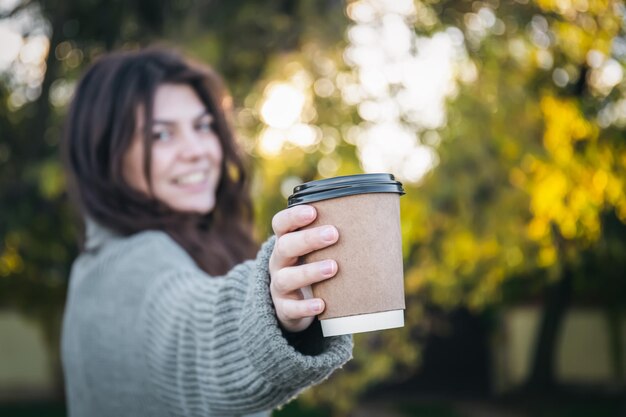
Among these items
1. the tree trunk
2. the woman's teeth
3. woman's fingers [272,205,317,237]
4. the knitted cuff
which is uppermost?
the woman's teeth

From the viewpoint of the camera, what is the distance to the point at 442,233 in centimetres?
490

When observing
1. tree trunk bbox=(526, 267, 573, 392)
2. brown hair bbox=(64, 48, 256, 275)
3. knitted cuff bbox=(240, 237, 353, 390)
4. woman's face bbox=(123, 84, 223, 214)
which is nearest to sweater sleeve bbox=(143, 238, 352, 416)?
knitted cuff bbox=(240, 237, 353, 390)

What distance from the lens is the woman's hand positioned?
A: 110 centimetres

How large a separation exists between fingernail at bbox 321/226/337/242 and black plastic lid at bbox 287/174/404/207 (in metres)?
0.05

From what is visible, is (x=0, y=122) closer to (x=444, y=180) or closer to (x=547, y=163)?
(x=444, y=180)

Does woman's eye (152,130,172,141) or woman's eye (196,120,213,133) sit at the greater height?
woman's eye (196,120,213,133)

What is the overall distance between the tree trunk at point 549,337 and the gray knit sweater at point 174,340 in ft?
30.5

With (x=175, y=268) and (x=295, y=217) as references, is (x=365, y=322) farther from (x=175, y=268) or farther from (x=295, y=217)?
(x=175, y=268)

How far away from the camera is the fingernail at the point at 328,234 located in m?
1.10

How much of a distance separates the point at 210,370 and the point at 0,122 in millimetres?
4842

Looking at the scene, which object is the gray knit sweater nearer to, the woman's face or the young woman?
the young woman

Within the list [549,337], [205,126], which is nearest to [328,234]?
[205,126]

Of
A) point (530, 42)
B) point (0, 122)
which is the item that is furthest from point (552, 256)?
point (0, 122)

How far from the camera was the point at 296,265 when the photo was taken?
1.17 metres
